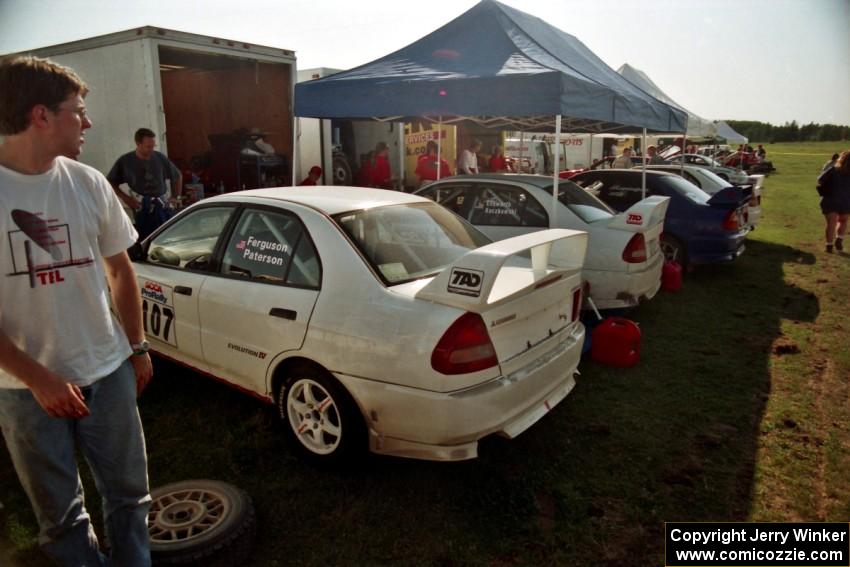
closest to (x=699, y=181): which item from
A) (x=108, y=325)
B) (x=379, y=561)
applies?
(x=379, y=561)

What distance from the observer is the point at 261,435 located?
338cm

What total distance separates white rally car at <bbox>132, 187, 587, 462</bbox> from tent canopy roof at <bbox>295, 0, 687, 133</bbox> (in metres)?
1.97

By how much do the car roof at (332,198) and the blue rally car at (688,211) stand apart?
520 cm

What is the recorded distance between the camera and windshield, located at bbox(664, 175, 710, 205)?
25.6ft

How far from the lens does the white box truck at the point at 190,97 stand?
7828mm

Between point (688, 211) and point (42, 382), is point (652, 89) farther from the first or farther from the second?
point (42, 382)

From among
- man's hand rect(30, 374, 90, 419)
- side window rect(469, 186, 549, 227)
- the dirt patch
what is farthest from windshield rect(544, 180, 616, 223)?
man's hand rect(30, 374, 90, 419)

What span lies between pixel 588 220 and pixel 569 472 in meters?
3.10

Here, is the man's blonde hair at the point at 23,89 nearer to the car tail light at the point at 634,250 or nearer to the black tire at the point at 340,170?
the car tail light at the point at 634,250

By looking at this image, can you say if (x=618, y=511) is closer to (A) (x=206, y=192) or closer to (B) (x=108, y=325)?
(B) (x=108, y=325)

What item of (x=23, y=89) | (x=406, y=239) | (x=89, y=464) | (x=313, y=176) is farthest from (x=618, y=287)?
(x=313, y=176)

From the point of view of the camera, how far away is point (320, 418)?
2941 mm

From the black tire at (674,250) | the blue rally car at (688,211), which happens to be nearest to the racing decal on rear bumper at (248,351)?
the blue rally car at (688,211)

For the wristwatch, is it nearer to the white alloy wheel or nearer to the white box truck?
the white alloy wheel
